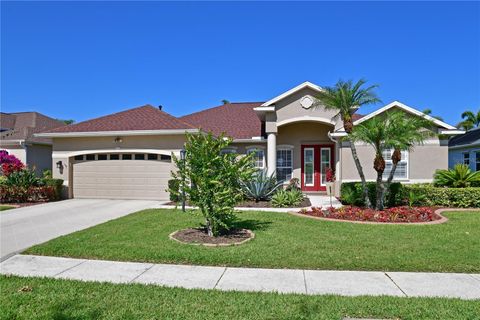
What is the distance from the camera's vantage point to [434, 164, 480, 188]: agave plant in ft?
43.3

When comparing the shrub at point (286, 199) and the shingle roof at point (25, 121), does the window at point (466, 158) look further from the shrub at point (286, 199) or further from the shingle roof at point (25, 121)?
the shingle roof at point (25, 121)

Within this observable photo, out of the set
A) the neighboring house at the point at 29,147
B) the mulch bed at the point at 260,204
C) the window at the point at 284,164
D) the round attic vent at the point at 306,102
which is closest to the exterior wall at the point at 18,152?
the neighboring house at the point at 29,147

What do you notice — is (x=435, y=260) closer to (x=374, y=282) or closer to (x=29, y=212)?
(x=374, y=282)

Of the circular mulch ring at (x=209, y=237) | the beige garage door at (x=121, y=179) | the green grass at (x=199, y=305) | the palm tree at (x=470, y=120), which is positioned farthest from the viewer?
the palm tree at (x=470, y=120)

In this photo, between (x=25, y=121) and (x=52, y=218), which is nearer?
(x=52, y=218)

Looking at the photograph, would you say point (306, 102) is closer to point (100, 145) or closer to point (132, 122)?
point (132, 122)

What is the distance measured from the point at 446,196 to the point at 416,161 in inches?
111

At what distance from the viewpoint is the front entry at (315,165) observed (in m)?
18.6

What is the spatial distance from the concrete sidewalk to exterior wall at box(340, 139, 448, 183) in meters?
10.5

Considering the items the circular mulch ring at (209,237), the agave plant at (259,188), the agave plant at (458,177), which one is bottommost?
the circular mulch ring at (209,237)

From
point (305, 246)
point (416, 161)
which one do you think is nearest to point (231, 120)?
point (416, 161)

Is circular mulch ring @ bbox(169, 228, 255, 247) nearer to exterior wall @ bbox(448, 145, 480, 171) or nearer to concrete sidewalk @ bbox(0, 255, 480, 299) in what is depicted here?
concrete sidewalk @ bbox(0, 255, 480, 299)

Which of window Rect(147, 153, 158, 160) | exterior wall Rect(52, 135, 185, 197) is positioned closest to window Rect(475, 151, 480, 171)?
exterior wall Rect(52, 135, 185, 197)

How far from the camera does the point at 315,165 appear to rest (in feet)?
61.7
